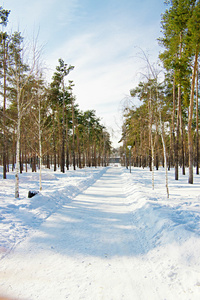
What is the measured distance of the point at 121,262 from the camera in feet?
11.6

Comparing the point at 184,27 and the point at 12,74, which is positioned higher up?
the point at 184,27

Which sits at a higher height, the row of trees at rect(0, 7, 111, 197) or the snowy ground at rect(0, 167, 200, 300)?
the row of trees at rect(0, 7, 111, 197)

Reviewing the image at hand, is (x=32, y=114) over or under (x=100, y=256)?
over

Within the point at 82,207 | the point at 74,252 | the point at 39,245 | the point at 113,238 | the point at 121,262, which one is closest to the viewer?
the point at 121,262

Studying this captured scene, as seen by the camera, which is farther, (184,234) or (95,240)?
(95,240)

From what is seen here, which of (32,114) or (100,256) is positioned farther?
(32,114)

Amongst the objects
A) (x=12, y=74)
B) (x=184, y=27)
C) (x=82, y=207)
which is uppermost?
(x=184, y=27)

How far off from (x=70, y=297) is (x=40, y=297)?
1.36 feet

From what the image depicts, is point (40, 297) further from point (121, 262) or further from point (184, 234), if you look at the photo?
point (184, 234)

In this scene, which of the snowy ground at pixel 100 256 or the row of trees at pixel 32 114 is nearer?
the snowy ground at pixel 100 256

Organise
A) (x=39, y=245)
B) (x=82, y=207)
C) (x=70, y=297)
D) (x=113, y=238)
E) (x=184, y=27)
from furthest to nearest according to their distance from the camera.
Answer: (x=184, y=27) → (x=82, y=207) → (x=113, y=238) → (x=39, y=245) → (x=70, y=297)

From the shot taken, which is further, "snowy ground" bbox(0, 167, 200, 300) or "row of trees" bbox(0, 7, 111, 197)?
"row of trees" bbox(0, 7, 111, 197)

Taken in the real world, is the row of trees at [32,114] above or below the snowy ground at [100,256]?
above

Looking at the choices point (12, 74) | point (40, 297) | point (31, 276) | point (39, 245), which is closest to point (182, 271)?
point (40, 297)
